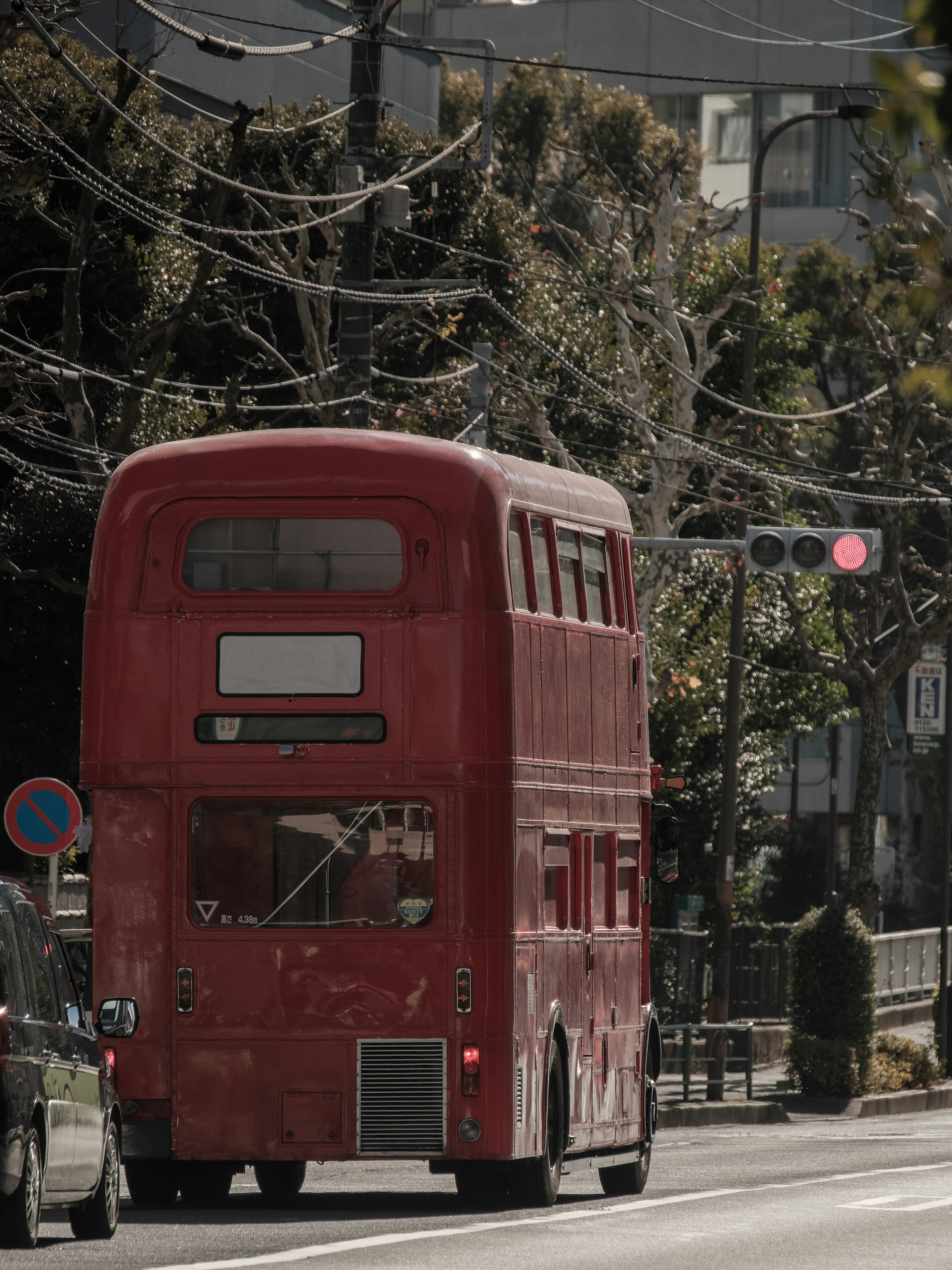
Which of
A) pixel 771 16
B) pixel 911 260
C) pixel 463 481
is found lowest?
pixel 463 481

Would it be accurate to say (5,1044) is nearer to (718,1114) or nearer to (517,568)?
(517,568)

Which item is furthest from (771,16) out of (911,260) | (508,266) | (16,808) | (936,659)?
(16,808)

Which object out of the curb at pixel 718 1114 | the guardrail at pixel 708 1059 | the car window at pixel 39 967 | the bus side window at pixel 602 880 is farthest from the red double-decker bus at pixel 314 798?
the guardrail at pixel 708 1059

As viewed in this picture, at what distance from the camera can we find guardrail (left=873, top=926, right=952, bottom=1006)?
1716 inches

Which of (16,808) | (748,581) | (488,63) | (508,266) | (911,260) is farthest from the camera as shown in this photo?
(911,260)

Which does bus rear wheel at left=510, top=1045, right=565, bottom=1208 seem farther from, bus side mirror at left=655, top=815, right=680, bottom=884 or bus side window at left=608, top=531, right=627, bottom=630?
bus side window at left=608, top=531, right=627, bottom=630

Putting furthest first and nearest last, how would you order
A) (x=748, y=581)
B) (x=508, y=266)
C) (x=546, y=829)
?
(x=748, y=581), (x=508, y=266), (x=546, y=829)

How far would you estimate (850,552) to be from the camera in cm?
2484

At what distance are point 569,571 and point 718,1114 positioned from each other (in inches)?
618

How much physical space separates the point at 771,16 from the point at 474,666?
196ft

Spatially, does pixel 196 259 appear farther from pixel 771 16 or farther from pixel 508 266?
pixel 771 16

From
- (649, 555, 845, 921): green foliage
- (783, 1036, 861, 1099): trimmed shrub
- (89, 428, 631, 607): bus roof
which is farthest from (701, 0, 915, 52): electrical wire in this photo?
(89, 428, 631, 607): bus roof

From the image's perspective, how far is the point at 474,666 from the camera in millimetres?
13281

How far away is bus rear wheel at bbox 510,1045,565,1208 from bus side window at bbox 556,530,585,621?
2719mm
